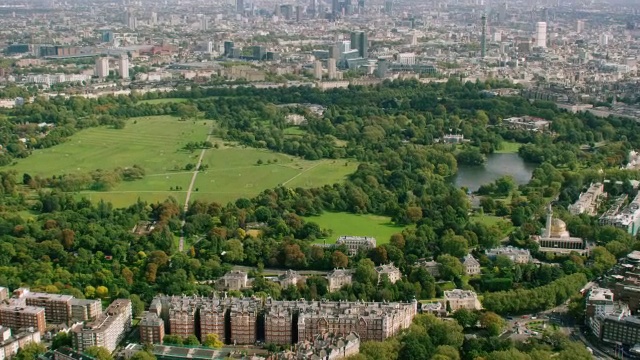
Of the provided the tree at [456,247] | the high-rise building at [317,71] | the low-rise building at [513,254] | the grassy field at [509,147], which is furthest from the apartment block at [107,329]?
the high-rise building at [317,71]

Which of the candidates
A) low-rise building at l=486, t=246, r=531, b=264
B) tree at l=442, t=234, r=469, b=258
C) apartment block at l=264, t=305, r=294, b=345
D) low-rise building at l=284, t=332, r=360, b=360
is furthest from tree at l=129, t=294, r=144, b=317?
low-rise building at l=486, t=246, r=531, b=264

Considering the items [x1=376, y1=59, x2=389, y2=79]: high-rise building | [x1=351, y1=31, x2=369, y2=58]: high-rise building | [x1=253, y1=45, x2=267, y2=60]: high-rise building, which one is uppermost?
[x1=351, y1=31, x2=369, y2=58]: high-rise building

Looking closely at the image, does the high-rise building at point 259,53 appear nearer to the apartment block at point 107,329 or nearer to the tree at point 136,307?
the tree at point 136,307

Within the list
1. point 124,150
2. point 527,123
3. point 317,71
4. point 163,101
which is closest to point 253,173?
point 124,150

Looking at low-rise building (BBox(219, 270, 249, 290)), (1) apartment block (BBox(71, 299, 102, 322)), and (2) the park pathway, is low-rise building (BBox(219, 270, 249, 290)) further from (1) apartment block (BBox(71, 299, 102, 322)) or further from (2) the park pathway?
(2) the park pathway

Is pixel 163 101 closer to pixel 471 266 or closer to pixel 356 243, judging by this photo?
pixel 356 243

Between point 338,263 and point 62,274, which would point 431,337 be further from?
point 62,274
